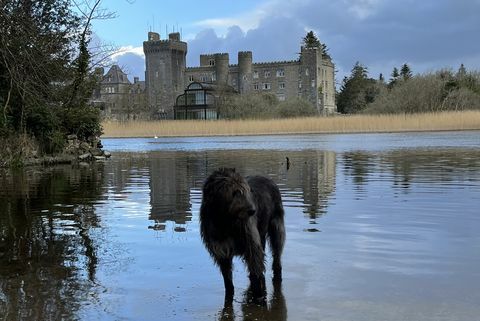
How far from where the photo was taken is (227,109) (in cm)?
9750

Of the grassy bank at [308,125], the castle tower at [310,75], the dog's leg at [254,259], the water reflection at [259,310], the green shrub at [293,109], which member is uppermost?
the castle tower at [310,75]

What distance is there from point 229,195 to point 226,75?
131048 mm

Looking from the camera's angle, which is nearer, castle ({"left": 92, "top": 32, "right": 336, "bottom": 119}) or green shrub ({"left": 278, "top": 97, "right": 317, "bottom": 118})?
green shrub ({"left": 278, "top": 97, "right": 317, "bottom": 118})

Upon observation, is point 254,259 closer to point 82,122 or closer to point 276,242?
point 276,242

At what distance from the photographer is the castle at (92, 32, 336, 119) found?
128 metres

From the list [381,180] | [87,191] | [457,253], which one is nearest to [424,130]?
[381,180]

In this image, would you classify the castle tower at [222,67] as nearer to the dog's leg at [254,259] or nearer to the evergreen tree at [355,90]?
the evergreen tree at [355,90]

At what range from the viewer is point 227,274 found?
212 inches

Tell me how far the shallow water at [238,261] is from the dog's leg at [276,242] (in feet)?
0.54

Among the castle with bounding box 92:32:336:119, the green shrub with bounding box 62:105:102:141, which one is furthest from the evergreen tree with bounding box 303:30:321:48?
the green shrub with bounding box 62:105:102:141

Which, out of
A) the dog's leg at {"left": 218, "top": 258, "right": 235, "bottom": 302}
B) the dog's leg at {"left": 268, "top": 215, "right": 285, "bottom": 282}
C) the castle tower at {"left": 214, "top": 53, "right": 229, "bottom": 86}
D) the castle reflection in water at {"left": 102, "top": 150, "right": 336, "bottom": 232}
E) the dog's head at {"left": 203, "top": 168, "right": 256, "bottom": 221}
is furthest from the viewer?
the castle tower at {"left": 214, "top": 53, "right": 229, "bottom": 86}

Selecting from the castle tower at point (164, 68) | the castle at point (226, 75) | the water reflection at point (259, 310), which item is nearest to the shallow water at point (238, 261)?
the water reflection at point (259, 310)

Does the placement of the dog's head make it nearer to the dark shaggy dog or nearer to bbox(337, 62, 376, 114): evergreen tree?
the dark shaggy dog

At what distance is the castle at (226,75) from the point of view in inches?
5032
